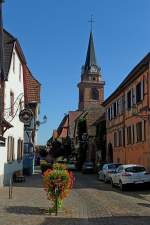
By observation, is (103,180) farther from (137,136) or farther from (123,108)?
(123,108)

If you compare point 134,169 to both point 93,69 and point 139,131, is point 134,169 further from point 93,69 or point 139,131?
point 93,69

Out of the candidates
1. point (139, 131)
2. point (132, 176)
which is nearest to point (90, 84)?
point (139, 131)

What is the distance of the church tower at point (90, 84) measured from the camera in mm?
138762

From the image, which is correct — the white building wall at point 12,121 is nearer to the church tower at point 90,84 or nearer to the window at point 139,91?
the window at point 139,91

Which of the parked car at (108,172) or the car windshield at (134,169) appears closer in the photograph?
the car windshield at (134,169)

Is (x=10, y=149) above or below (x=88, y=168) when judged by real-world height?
above

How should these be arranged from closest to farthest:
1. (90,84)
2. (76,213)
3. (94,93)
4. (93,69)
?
(76,213) < (93,69) < (90,84) < (94,93)

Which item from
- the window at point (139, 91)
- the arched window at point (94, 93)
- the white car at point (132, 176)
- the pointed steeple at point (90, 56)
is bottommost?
the white car at point (132, 176)

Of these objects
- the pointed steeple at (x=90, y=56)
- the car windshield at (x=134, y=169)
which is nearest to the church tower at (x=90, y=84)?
the pointed steeple at (x=90, y=56)

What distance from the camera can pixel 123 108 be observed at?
151 feet

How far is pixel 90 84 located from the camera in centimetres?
14088

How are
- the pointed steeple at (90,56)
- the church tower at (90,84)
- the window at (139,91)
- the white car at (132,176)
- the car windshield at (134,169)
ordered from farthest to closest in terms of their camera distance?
the church tower at (90,84) → the pointed steeple at (90,56) → the window at (139,91) → the car windshield at (134,169) → the white car at (132,176)

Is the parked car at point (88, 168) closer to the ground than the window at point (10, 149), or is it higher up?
closer to the ground

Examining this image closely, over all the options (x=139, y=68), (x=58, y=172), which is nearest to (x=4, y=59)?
(x=139, y=68)
